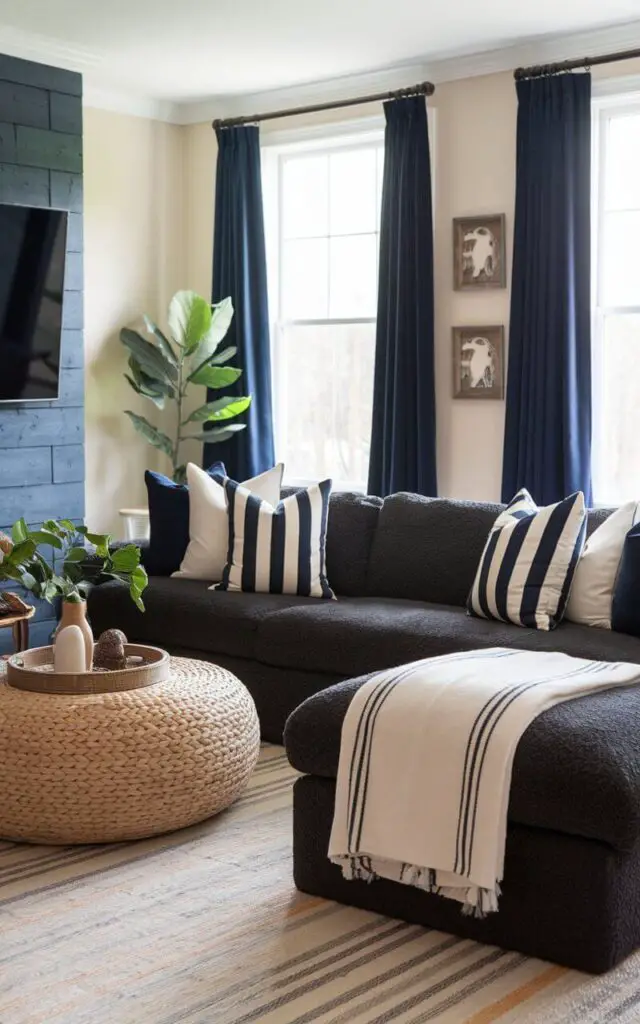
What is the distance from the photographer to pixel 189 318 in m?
6.17

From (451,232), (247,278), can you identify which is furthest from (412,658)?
(247,278)

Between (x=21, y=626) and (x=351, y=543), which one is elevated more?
(x=351, y=543)

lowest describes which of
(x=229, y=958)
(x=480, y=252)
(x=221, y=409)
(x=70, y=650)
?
(x=229, y=958)

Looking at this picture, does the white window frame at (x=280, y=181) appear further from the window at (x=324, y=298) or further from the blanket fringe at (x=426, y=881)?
the blanket fringe at (x=426, y=881)

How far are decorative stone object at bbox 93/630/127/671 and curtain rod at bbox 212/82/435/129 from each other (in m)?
3.27

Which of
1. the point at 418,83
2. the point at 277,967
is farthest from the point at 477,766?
the point at 418,83

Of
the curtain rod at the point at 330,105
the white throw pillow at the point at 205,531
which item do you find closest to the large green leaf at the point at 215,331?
the curtain rod at the point at 330,105

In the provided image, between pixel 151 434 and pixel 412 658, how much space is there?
9.02 feet

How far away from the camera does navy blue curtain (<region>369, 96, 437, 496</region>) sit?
5801 mm

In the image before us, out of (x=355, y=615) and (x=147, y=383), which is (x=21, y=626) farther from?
(x=147, y=383)

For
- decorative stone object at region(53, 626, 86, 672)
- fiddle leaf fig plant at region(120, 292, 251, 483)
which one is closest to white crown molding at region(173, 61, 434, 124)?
fiddle leaf fig plant at region(120, 292, 251, 483)

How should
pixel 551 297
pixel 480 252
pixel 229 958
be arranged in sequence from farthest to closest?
1. pixel 480 252
2. pixel 551 297
3. pixel 229 958

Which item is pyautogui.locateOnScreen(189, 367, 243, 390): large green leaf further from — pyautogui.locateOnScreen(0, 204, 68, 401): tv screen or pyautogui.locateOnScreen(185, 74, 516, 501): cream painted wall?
pyautogui.locateOnScreen(185, 74, 516, 501): cream painted wall

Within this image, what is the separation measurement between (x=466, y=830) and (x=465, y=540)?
2.02 m
